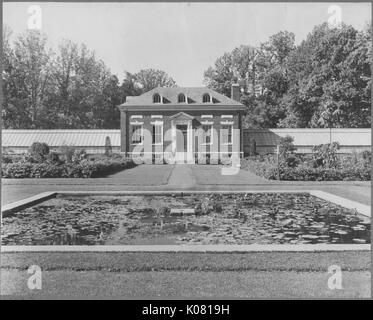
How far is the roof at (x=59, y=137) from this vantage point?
16.5 meters

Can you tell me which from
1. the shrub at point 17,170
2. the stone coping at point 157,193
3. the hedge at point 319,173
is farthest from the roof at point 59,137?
the hedge at point 319,173

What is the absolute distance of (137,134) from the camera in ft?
81.2

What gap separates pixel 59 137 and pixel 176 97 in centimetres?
991

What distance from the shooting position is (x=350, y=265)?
5.88 m

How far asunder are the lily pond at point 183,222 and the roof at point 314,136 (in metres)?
7.62

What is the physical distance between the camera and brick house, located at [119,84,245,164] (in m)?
24.6

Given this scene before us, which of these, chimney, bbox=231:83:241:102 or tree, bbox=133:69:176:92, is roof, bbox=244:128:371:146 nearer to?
chimney, bbox=231:83:241:102

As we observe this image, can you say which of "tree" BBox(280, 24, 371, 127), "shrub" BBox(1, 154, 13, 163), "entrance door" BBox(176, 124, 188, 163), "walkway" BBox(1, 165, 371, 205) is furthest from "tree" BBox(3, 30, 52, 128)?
"entrance door" BBox(176, 124, 188, 163)

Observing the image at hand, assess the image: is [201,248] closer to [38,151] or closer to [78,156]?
[38,151]

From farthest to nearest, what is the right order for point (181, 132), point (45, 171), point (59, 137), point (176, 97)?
point (176, 97) → point (181, 132) → point (59, 137) → point (45, 171)

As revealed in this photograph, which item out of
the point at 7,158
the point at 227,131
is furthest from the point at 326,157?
the point at 7,158

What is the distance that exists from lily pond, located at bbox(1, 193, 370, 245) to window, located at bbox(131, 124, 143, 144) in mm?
12031

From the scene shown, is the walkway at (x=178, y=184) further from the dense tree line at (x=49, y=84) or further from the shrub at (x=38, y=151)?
the dense tree line at (x=49, y=84)
